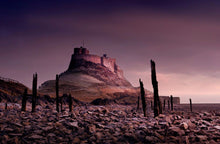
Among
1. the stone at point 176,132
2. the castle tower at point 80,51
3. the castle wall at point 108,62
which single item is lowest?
the stone at point 176,132

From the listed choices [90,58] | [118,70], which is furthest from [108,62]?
[90,58]

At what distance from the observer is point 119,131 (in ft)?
37.3

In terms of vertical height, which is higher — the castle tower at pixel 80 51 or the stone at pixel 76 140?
the castle tower at pixel 80 51

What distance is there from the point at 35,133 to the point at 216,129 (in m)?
11.2

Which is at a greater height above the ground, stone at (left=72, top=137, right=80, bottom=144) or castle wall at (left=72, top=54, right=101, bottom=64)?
castle wall at (left=72, top=54, right=101, bottom=64)

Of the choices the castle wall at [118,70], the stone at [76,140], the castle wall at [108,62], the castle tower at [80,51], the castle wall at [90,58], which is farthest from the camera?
the castle wall at [118,70]

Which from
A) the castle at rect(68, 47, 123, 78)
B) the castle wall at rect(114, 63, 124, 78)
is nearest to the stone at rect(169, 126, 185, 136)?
the castle at rect(68, 47, 123, 78)

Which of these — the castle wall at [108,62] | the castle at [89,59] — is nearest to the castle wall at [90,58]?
the castle at [89,59]

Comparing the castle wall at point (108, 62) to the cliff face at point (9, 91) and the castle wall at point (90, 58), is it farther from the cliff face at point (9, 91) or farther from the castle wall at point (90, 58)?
the cliff face at point (9, 91)

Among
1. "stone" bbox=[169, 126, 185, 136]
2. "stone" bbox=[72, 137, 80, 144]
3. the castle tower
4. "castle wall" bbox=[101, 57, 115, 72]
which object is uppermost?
the castle tower

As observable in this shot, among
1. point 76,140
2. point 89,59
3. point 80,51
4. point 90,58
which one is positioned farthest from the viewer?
point 80,51

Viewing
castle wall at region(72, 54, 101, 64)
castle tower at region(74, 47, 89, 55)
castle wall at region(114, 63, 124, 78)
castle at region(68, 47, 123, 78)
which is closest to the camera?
castle at region(68, 47, 123, 78)

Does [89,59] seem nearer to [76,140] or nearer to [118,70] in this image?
[118,70]

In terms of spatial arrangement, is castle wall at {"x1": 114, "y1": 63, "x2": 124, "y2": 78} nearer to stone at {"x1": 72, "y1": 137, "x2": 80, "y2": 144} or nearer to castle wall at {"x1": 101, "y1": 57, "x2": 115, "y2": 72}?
castle wall at {"x1": 101, "y1": 57, "x2": 115, "y2": 72}
